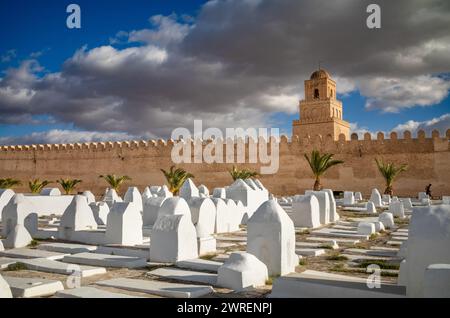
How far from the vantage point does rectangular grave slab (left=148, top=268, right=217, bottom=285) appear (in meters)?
5.29

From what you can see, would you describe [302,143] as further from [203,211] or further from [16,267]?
[16,267]

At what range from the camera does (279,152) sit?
2623 centimetres

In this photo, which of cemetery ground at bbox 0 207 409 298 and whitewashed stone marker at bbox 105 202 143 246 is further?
whitewashed stone marker at bbox 105 202 143 246

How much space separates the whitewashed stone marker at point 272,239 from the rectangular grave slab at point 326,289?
34.4 inches

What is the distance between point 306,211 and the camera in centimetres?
1123

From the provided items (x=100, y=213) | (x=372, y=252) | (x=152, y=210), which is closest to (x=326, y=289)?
(x=372, y=252)

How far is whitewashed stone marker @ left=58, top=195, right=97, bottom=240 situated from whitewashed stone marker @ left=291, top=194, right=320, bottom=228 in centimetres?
546

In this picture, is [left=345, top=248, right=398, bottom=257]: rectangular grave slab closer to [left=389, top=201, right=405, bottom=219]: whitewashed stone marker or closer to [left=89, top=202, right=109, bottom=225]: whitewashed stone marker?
[left=389, top=201, right=405, bottom=219]: whitewashed stone marker

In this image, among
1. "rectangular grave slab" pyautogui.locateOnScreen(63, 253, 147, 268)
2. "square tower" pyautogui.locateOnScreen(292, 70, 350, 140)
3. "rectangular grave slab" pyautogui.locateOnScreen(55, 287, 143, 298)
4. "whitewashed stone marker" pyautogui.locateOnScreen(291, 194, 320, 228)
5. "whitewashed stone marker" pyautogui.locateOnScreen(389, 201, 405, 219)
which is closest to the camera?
"rectangular grave slab" pyautogui.locateOnScreen(55, 287, 143, 298)

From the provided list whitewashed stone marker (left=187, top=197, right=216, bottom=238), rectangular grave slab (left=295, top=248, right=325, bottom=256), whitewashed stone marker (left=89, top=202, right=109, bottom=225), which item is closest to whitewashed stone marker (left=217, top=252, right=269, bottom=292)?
rectangular grave slab (left=295, top=248, right=325, bottom=256)

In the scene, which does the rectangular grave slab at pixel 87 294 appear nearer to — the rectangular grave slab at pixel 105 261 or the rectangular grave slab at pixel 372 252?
the rectangular grave slab at pixel 105 261

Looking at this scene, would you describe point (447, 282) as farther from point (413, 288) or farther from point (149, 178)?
point (149, 178)

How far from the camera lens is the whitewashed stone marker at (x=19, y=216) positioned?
9.59 metres
